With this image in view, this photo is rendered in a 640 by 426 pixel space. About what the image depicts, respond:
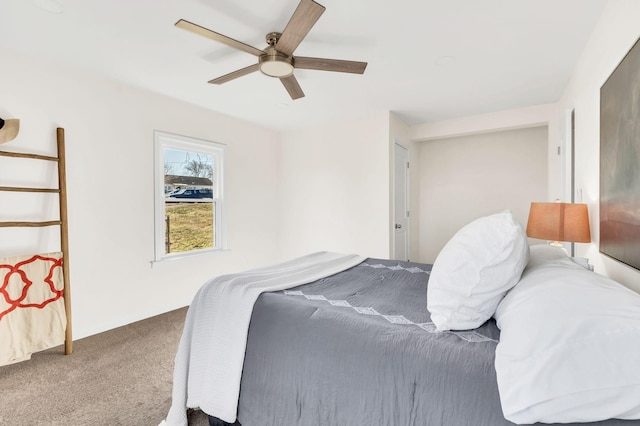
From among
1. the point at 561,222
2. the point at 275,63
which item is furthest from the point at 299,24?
the point at 561,222

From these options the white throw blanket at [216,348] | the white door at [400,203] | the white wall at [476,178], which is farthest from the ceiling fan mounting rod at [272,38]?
the white wall at [476,178]

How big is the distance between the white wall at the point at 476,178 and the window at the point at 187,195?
3.45 meters

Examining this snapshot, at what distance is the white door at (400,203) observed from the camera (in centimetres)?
424

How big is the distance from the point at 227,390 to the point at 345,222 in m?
3.11

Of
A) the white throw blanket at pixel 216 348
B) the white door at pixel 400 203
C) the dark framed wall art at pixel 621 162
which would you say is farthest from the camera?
the white door at pixel 400 203

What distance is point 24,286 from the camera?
2367mm

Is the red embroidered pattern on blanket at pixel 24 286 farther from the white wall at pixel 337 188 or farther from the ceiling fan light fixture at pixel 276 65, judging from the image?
the white wall at pixel 337 188

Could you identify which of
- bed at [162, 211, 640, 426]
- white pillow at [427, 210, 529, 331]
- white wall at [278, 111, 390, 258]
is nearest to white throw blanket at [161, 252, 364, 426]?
bed at [162, 211, 640, 426]

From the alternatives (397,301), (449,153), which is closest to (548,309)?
(397,301)

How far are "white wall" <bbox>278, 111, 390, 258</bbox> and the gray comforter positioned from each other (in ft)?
8.14

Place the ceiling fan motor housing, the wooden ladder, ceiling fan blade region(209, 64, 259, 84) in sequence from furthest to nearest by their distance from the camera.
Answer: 1. the wooden ladder
2. ceiling fan blade region(209, 64, 259, 84)
3. the ceiling fan motor housing

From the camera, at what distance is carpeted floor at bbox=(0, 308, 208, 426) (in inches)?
69.1

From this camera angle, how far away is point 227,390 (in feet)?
4.86

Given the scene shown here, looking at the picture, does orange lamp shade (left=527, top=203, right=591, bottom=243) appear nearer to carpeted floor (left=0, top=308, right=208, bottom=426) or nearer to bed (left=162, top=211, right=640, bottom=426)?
bed (left=162, top=211, right=640, bottom=426)
